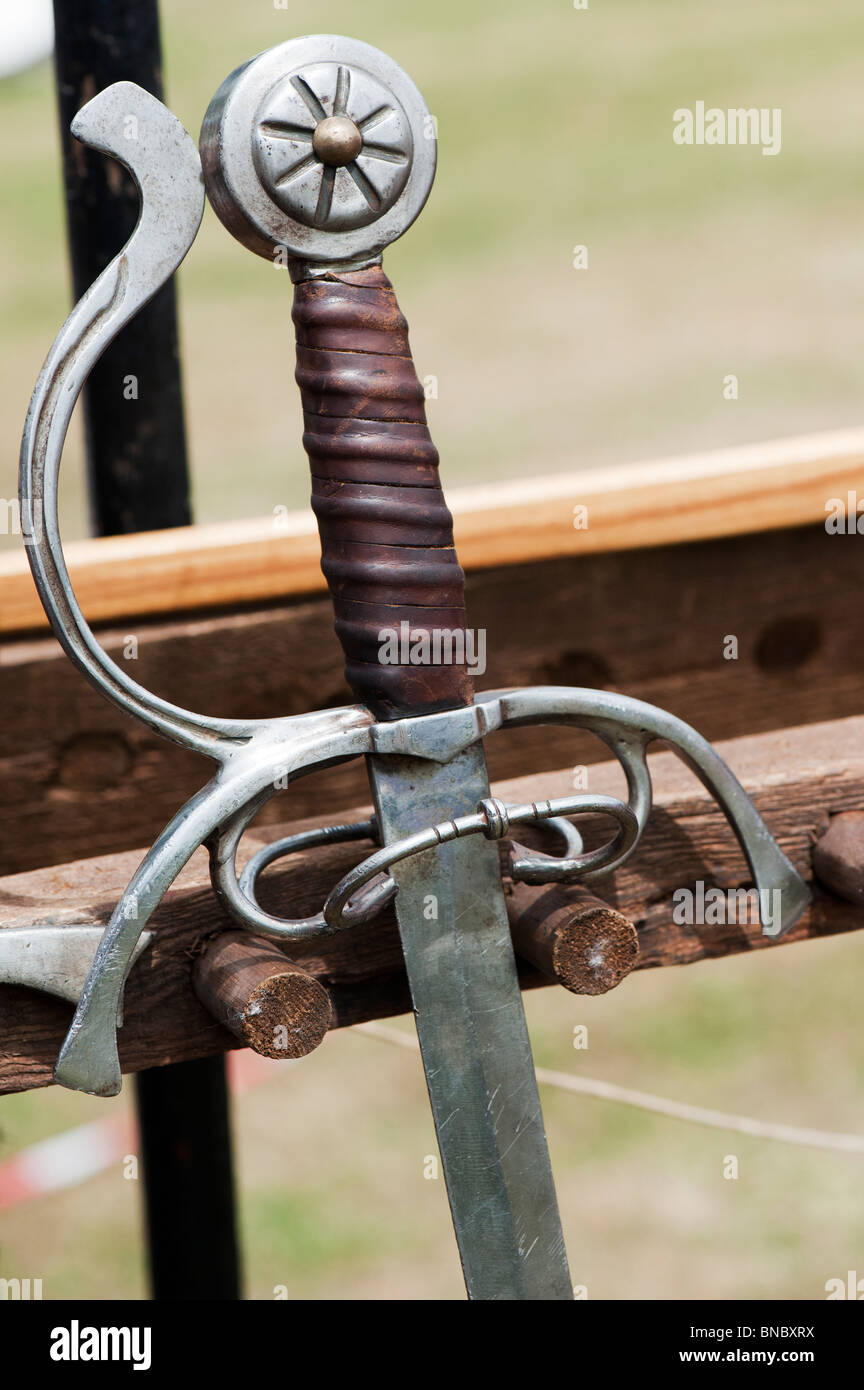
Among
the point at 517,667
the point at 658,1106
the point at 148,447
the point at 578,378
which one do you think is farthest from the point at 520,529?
the point at 578,378

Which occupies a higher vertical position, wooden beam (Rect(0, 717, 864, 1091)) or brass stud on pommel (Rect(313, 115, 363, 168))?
brass stud on pommel (Rect(313, 115, 363, 168))

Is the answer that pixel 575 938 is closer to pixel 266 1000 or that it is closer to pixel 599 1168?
pixel 266 1000

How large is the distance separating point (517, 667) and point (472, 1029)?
55cm

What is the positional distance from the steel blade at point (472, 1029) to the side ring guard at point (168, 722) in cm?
2

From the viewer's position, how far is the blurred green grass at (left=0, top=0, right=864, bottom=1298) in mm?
1807

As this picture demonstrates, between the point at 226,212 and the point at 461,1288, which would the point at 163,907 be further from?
the point at 461,1288

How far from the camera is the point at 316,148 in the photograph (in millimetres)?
584

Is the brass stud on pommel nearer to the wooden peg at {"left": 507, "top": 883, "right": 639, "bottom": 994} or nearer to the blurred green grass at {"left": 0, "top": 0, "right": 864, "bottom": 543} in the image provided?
the wooden peg at {"left": 507, "top": 883, "right": 639, "bottom": 994}

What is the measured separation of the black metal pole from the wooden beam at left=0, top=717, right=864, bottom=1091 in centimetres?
36

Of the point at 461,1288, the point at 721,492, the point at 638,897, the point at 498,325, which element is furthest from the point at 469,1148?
the point at 498,325

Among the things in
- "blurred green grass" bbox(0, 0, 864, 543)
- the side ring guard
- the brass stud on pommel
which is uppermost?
"blurred green grass" bbox(0, 0, 864, 543)

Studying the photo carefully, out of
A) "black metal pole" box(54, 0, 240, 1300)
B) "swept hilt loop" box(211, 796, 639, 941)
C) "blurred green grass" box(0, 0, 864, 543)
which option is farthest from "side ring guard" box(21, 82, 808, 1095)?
"blurred green grass" box(0, 0, 864, 543)

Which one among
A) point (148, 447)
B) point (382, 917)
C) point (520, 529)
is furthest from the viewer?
point (520, 529)

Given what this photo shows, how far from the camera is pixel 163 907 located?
65 cm
